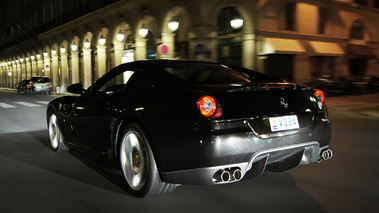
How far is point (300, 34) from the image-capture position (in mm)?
20156

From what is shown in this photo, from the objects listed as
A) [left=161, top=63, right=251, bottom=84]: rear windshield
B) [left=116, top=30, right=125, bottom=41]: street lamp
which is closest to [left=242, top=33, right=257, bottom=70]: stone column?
[left=116, top=30, right=125, bottom=41]: street lamp

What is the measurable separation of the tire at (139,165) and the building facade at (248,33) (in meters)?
10.3

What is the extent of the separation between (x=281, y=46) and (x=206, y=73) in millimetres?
15059

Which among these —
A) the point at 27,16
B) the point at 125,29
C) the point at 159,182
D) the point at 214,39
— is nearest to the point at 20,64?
the point at 27,16

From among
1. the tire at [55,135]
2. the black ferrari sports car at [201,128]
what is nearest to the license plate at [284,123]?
the black ferrari sports car at [201,128]

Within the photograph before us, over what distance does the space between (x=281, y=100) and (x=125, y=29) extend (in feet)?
86.8

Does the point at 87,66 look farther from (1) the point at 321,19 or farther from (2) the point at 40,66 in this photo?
(1) the point at 321,19

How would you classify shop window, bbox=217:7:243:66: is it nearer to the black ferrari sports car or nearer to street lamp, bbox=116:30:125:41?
street lamp, bbox=116:30:125:41

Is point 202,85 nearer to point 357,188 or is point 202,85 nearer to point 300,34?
point 357,188

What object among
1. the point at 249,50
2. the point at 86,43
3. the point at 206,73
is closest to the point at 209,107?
the point at 206,73

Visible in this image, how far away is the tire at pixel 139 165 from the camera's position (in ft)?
11.8

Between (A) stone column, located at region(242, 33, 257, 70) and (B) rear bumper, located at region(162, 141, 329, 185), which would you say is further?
(A) stone column, located at region(242, 33, 257, 70)

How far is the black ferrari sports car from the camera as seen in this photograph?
3287mm

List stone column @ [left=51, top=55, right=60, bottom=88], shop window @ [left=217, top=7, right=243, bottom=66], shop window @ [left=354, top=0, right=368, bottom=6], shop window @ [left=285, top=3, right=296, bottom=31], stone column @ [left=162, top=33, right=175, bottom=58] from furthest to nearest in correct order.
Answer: stone column @ [left=51, top=55, right=60, bottom=88] < shop window @ [left=354, top=0, right=368, bottom=6] < stone column @ [left=162, top=33, right=175, bottom=58] < shop window @ [left=285, top=3, right=296, bottom=31] < shop window @ [left=217, top=7, right=243, bottom=66]
